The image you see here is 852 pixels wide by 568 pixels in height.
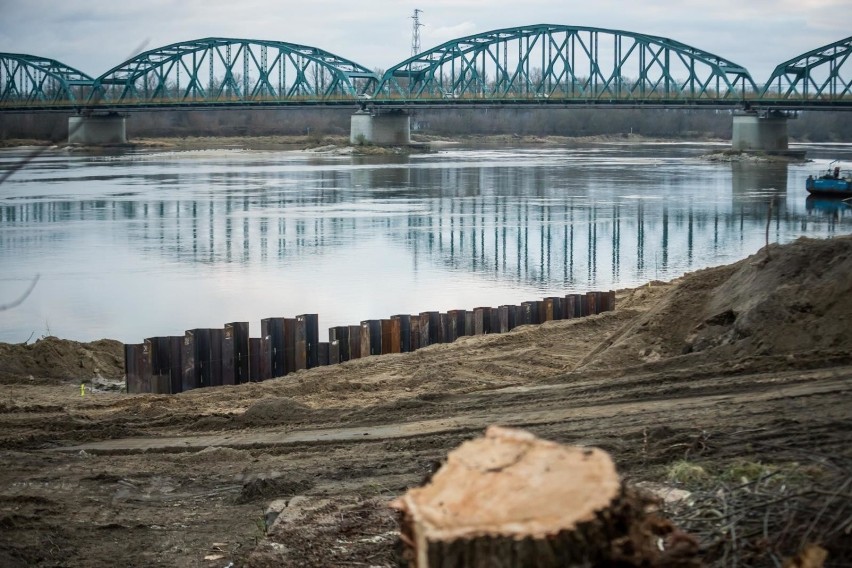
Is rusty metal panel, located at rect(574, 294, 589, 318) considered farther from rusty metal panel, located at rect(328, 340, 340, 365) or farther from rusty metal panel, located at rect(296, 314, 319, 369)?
rusty metal panel, located at rect(296, 314, 319, 369)

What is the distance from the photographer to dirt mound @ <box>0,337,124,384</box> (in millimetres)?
15556

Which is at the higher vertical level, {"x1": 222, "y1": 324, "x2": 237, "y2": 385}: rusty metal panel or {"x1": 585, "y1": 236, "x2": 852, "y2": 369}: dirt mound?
{"x1": 585, "y1": 236, "x2": 852, "y2": 369}: dirt mound

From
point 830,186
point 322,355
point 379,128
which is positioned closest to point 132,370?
point 322,355

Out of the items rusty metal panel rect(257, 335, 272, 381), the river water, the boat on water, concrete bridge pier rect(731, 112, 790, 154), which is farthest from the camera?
→ concrete bridge pier rect(731, 112, 790, 154)

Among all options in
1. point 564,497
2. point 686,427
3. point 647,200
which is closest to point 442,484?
point 564,497

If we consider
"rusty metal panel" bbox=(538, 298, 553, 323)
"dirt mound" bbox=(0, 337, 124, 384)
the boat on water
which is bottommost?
"dirt mound" bbox=(0, 337, 124, 384)

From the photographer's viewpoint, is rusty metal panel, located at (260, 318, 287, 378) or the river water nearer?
rusty metal panel, located at (260, 318, 287, 378)

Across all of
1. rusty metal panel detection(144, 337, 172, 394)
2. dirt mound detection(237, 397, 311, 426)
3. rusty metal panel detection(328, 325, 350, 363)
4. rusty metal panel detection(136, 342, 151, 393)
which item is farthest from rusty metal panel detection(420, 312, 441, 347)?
dirt mound detection(237, 397, 311, 426)

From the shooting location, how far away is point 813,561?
Result: 466cm

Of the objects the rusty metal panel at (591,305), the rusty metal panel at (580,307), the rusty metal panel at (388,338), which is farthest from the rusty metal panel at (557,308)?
the rusty metal panel at (388,338)

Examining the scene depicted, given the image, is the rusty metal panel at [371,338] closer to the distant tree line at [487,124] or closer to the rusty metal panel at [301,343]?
the rusty metal panel at [301,343]

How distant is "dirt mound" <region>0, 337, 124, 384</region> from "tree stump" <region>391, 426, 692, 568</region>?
1166cm

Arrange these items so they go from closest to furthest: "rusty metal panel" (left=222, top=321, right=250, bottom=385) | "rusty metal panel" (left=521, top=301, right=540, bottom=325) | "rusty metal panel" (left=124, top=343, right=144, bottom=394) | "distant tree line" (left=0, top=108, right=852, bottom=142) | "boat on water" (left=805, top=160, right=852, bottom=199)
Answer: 1. "rusty metal panel" (left=124, top=343, right=144, bottom=394)
2. "rusty metal panel" (left=222, top=321, right=250, bottom=385)
3. "rusty metal panel" (left=521, top=301, right=540, bottom=325)
4. "boat on water" (left=805, top=160, right=852, bottom=199)
5. "distant tree line" (left=0, top=108, right=852, bottom=142)

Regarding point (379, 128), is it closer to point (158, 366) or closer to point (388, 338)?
point (388, 338)
